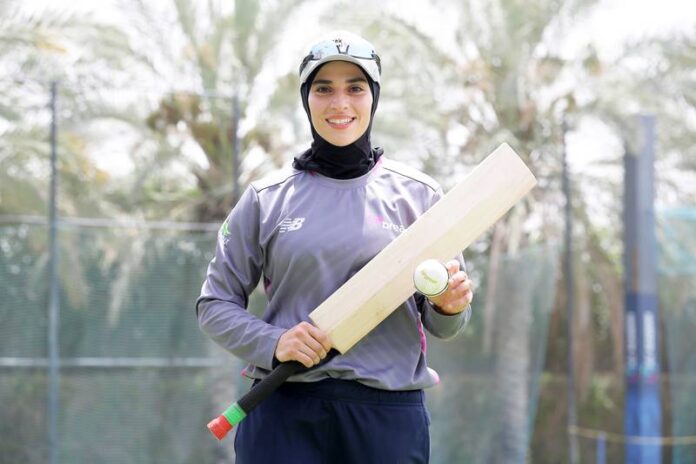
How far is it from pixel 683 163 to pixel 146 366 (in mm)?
7207

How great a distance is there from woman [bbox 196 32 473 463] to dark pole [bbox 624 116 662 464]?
784 cm

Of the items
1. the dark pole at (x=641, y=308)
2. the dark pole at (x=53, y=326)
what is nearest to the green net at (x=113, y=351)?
the dark pole at (x=53, y=326)

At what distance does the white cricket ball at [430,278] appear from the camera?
9.27 ft

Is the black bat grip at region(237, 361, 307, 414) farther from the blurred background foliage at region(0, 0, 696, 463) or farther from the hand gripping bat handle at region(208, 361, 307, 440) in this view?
the blurred background foliage at region(0, 0, 696, 463)

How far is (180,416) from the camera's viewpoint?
10.2 m

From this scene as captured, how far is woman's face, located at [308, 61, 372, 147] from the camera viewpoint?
10.0ft

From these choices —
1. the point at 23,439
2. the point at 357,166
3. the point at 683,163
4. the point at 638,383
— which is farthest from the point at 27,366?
the point at 683,163

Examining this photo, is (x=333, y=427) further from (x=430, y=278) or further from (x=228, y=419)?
(x=430, y=278)

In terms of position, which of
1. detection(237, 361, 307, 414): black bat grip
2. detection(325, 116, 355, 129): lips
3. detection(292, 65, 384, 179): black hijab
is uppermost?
detection(325, 116, 355, 129): lips

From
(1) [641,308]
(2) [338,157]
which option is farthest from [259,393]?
(1) [641,308]

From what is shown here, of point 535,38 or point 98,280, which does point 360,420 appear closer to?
point 98,280

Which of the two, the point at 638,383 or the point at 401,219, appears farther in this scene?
the point at 638,383

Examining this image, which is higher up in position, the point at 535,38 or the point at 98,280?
the point at 535,38

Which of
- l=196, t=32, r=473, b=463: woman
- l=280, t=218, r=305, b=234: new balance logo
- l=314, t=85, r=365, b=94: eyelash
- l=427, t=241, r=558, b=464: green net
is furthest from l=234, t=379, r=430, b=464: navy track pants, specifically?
l=427, t=241, r=558, b=464: green net
